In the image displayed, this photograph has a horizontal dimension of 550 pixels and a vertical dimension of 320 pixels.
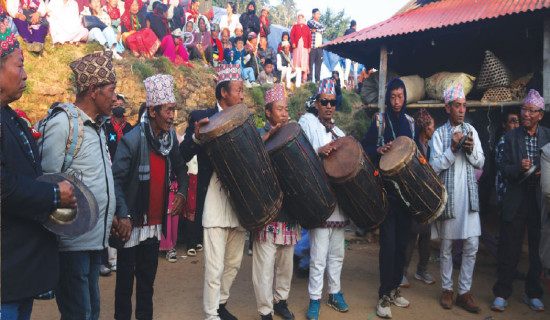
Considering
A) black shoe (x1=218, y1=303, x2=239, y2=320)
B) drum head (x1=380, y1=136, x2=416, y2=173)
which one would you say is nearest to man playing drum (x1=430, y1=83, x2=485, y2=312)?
drum head (x1=380, y1=136, x2=416, y2=173)

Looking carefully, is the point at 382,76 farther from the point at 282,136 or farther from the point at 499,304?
the point at 282,136

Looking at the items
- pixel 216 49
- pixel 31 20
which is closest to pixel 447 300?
pixel 31 20

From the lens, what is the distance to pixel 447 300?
4.33 m

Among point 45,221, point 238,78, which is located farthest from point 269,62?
point 45,221

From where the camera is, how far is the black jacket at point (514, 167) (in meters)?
4.42

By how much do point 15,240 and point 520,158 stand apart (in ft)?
15.3

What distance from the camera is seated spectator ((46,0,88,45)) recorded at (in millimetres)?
9359

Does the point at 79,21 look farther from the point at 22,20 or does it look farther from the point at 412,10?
the point at 412,10

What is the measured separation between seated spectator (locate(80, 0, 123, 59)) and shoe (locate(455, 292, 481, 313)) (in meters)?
9.06

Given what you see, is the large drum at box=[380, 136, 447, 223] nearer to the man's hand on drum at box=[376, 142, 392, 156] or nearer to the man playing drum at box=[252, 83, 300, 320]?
the man's hand on drum at box=[376, 142, 392, 156]

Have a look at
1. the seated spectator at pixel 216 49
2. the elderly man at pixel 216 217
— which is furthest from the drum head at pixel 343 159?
the seated spectator at pixel 216 49

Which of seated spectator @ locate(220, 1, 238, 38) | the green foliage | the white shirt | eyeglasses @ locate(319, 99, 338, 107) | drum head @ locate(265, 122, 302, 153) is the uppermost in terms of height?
the green foliage

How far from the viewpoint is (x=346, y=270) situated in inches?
223

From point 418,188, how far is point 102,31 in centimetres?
922
